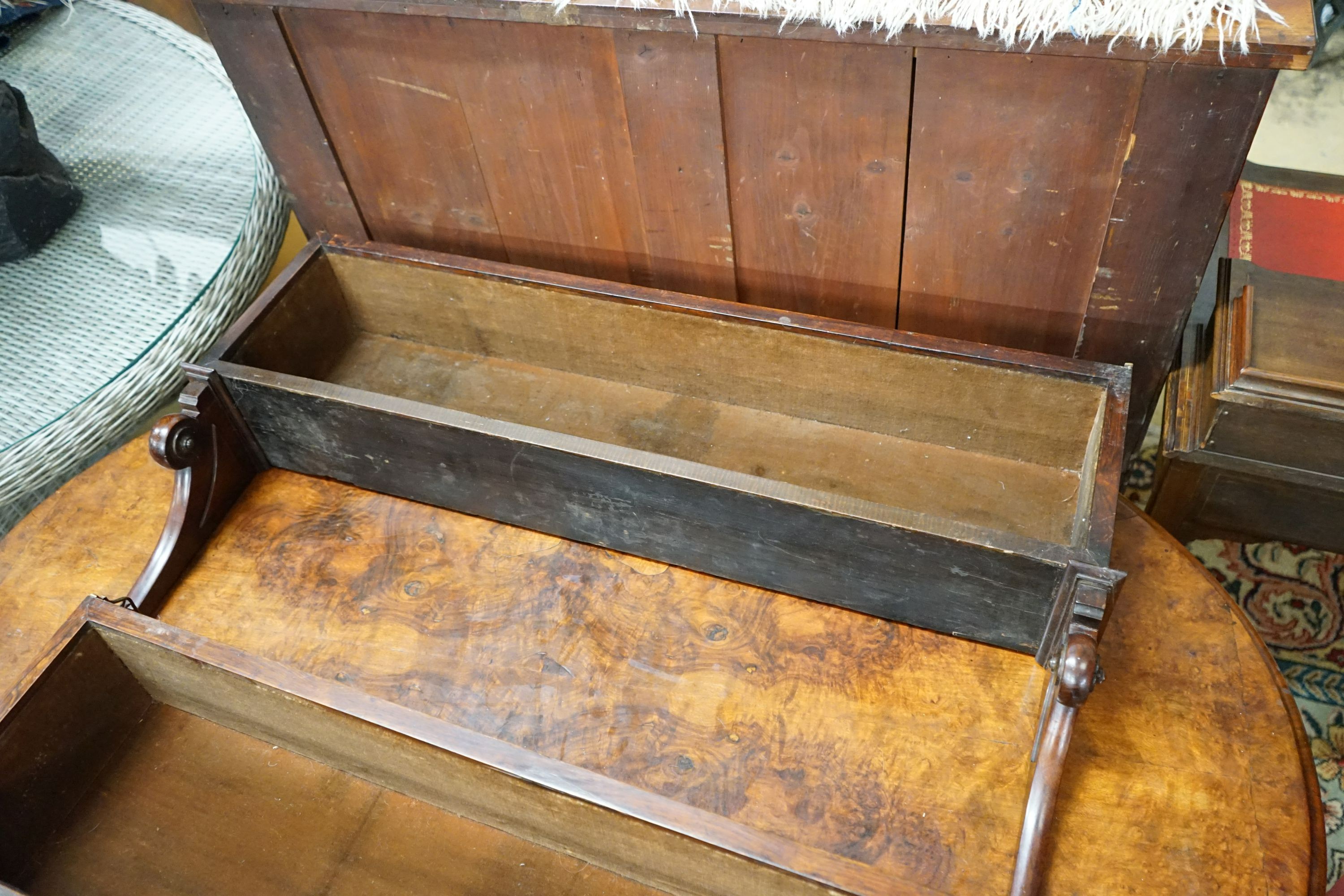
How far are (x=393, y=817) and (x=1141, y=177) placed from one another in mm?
1204

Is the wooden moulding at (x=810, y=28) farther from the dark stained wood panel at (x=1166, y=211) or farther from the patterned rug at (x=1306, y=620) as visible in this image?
the patterned rug at (x=1306, y=620)

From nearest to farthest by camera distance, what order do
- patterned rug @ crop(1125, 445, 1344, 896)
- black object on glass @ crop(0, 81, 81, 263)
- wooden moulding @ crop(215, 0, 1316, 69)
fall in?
wooden moulding @ crop(215, 0, 1316, 69) → patterned rug @ crop(1125, 445, 1344, 896) → black object on glass @ crop(0, 81, 81, 263)

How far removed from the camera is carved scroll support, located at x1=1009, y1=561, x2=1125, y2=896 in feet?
3.31

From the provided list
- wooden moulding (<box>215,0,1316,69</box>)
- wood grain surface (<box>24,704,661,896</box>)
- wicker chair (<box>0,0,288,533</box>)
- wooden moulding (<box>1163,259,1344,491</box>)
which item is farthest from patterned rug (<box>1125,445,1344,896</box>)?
wicker chair (<box>0,0,288,533</box>)

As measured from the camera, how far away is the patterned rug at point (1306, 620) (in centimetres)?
162

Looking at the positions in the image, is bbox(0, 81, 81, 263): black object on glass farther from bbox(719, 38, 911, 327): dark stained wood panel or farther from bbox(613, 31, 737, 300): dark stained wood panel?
bbox(719, 38, 911, 327): dark stained wood panel

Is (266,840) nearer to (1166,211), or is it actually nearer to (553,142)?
(553,142)

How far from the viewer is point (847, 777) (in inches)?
45.0

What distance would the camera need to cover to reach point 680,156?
1393 millimetres

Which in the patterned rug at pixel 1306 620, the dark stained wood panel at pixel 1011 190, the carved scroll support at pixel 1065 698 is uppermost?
the dark stained wood panel at pixel 1011 190

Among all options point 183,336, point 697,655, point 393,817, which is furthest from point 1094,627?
point 183,336

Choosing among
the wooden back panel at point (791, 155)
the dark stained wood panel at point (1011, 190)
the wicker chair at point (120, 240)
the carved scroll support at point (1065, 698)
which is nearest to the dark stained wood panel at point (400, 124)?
the wooden back panel at point (791, 155)

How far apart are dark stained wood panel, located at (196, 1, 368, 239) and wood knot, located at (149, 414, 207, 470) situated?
1.63 ft

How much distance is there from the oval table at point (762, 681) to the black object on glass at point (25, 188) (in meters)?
0.68
